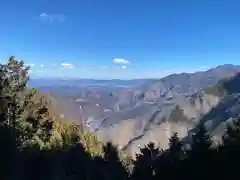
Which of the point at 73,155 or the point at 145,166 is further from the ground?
the point at 145,166

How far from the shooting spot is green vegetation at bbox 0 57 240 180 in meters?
23.0

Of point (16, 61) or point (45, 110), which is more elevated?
point (16, 61)

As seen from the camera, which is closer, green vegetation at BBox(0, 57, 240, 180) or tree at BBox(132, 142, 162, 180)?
green vegetation at BBox(0, 57, 240, 180)

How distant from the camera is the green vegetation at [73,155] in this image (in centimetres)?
2295

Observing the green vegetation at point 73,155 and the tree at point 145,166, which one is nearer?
the green vegetation at point 73,155

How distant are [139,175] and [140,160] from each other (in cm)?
116

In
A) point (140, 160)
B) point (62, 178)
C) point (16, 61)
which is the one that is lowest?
point (62, 178)

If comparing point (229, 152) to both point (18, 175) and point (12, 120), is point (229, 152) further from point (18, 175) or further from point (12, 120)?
point (12, 120)

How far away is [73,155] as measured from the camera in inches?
1416

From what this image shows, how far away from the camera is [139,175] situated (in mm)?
26719

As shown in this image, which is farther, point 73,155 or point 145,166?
point 73,155

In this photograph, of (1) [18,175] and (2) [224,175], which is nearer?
(2) [224,175]

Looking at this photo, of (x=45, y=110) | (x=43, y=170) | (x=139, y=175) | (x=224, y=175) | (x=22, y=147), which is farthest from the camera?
(x=45, y=110)

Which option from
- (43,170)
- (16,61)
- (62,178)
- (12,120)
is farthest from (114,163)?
(16,61)
